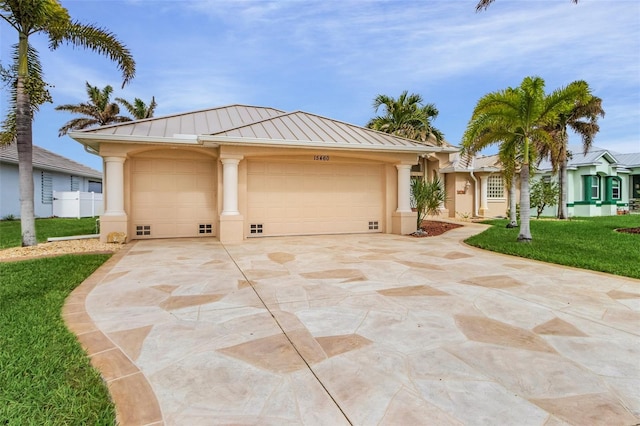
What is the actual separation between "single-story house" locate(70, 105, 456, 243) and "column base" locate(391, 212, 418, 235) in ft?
0.12

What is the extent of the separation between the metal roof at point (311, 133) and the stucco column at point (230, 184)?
0.83 meters

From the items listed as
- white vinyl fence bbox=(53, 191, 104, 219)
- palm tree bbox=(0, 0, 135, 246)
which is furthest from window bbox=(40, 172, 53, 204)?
palm tree bbox=(0, 0, 135, 246)

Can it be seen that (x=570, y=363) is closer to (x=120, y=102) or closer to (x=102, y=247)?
(x=102, y=247)

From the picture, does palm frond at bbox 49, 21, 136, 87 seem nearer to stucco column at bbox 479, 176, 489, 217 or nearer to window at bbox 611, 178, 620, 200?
stucco column at bbox 479, 176, 489, 217

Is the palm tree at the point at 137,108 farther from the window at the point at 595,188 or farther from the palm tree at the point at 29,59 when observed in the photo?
the window at the point at 595,188

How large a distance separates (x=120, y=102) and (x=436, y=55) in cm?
2355

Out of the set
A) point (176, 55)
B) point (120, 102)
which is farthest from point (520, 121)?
point (120, 102)

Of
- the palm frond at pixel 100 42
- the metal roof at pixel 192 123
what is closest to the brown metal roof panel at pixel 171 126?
the metal roof at pixel 192 123

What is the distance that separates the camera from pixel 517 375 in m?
2.52

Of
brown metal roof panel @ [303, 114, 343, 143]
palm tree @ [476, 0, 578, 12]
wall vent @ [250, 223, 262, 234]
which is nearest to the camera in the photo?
palm tree @ [476, 0, 578, 12]

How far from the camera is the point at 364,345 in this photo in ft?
9.87

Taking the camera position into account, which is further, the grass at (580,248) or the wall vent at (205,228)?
the wall vent at (205,228)

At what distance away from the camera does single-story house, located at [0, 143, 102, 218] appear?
1738cm

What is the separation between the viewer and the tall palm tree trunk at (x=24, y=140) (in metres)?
8.47
